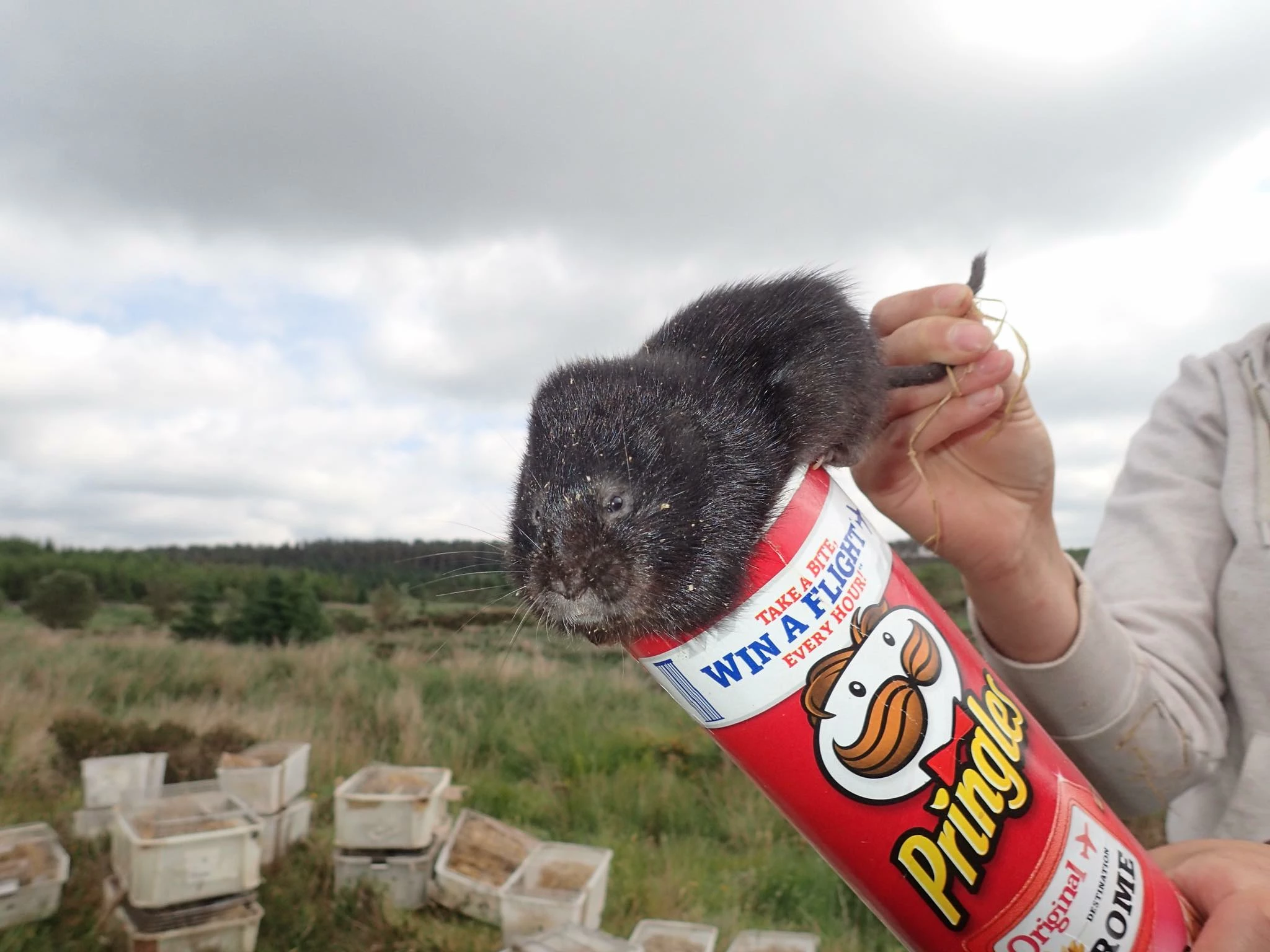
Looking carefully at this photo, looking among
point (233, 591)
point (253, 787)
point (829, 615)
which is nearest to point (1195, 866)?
point (829, 615)

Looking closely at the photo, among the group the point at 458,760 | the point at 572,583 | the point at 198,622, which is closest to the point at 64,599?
the point at 198,622

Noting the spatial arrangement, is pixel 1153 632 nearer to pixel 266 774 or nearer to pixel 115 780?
pixel 266 774

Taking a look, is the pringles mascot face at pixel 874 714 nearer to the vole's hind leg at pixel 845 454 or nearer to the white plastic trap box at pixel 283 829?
the vole's hind leg at pixel 845 454

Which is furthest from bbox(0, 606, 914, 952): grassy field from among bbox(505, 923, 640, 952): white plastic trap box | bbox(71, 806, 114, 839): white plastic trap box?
bbox(505, 923, 640, 952): white plastic trap box

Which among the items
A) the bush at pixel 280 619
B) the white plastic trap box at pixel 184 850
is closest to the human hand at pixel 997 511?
the white plastic trap box at pixel 184 850

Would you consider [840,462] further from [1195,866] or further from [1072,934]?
[1195,866]

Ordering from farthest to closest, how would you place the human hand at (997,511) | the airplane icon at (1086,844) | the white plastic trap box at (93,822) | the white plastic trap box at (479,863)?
the white plastic trap box at (93,822) → the white plastic trap box at (479,863) → the human hand at (997,511) → the airplane icon at (1086,844)
